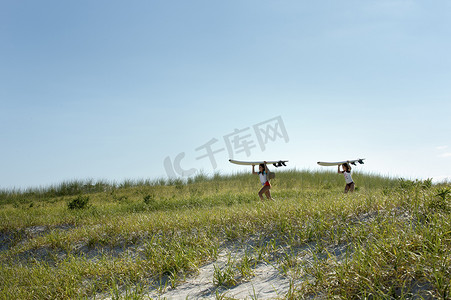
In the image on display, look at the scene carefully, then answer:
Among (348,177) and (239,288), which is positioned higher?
(239,288)

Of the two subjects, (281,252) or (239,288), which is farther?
(281,252)

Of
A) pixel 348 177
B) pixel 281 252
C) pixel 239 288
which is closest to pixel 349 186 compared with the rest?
pixel 348 177

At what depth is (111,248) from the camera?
273 inches

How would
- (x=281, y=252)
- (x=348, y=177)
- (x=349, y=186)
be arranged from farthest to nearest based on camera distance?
(x=349, y=186), (x=348, y=177), (x=281, y=252)

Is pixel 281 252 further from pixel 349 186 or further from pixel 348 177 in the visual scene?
pixel 349 186

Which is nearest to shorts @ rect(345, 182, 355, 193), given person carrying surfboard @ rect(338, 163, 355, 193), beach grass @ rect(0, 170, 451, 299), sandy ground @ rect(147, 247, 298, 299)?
person carrying surfboard @ rect(338, 163, 355, 193)

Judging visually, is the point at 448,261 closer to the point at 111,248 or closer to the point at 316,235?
the point at 316,235

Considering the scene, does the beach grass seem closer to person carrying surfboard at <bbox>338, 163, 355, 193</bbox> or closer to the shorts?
person carrying surfboard at <bbox>338, 163, 355, 193</bbox>

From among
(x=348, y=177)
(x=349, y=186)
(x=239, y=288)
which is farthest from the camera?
(x=349, y=186)

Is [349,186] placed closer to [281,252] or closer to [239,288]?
[281,252]

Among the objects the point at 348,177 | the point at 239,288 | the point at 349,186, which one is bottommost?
the point at 349,186

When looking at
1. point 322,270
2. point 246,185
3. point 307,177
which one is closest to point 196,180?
point 246,185

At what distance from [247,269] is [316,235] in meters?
1.27

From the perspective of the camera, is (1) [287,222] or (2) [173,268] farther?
(1) [287,222]
